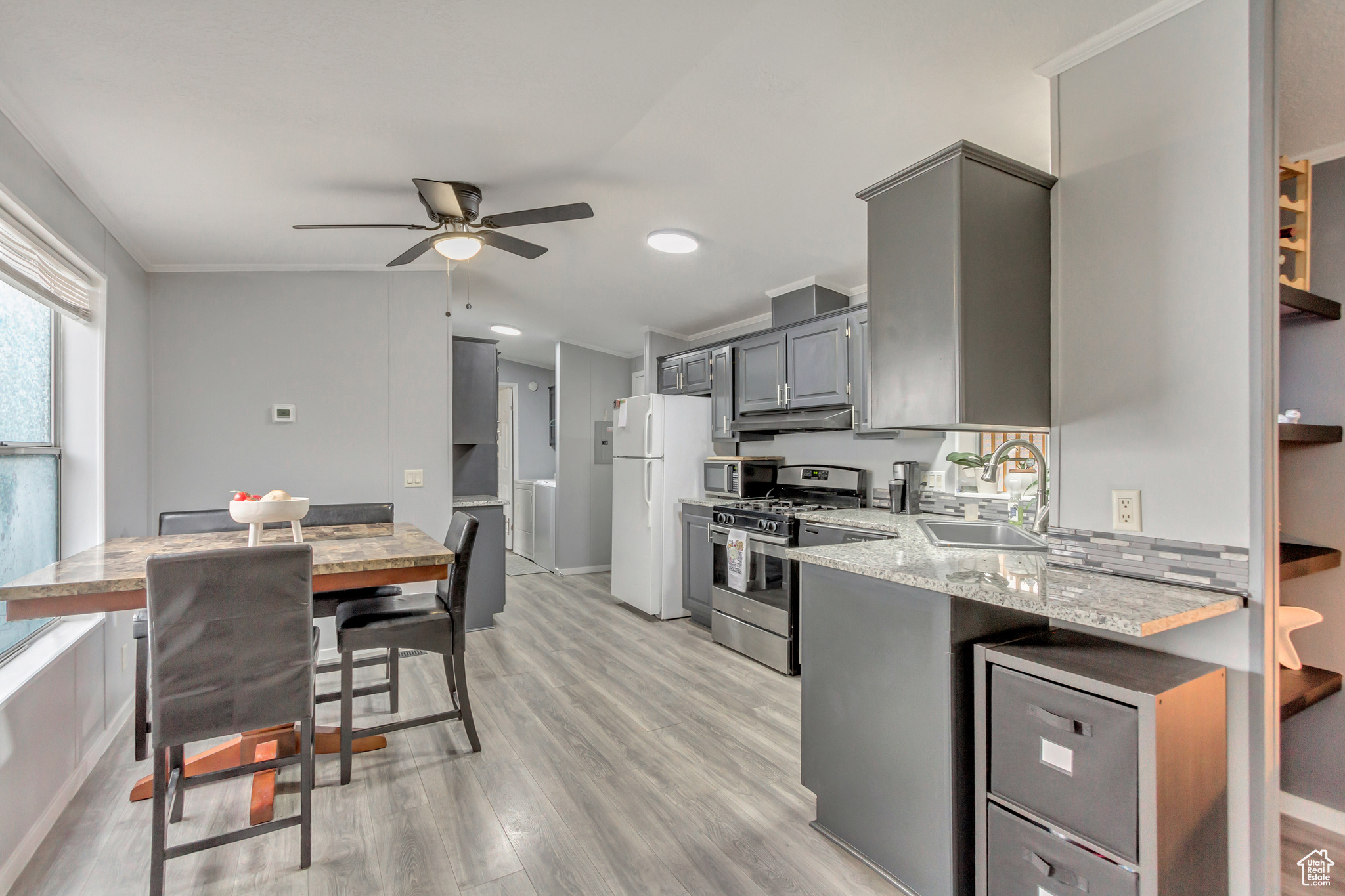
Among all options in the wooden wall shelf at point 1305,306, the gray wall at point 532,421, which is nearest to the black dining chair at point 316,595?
the wooden wall shelf at point 1305,306

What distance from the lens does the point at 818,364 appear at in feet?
11.8

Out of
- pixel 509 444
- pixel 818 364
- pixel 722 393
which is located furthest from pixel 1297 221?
pixel 509 444

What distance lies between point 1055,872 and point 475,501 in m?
3.84

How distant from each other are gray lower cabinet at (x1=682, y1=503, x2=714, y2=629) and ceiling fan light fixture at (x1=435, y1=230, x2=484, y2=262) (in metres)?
2.23

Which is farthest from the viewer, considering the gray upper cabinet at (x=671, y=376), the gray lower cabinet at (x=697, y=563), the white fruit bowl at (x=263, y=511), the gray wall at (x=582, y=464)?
the gray wall at (x=582, y=464)

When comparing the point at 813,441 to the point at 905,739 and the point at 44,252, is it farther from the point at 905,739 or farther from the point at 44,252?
the point at 44,252

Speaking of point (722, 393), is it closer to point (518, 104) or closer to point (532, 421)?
point (518, 104)

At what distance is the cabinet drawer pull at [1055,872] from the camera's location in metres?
1.26

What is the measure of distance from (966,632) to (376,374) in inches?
142

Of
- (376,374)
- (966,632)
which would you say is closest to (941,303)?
(966,632)

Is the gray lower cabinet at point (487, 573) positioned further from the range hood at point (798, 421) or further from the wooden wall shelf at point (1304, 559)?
the wooden wall shelf at point (1304, 559)

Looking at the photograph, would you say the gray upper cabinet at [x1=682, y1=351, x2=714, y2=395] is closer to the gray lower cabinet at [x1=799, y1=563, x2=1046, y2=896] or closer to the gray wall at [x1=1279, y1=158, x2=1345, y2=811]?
the gray lower cabinet at [x1=799, y1=563, x2=1046, y2=896]

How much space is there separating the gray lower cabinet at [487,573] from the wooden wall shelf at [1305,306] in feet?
13.2

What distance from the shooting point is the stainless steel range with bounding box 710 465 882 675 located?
10.9 ft
